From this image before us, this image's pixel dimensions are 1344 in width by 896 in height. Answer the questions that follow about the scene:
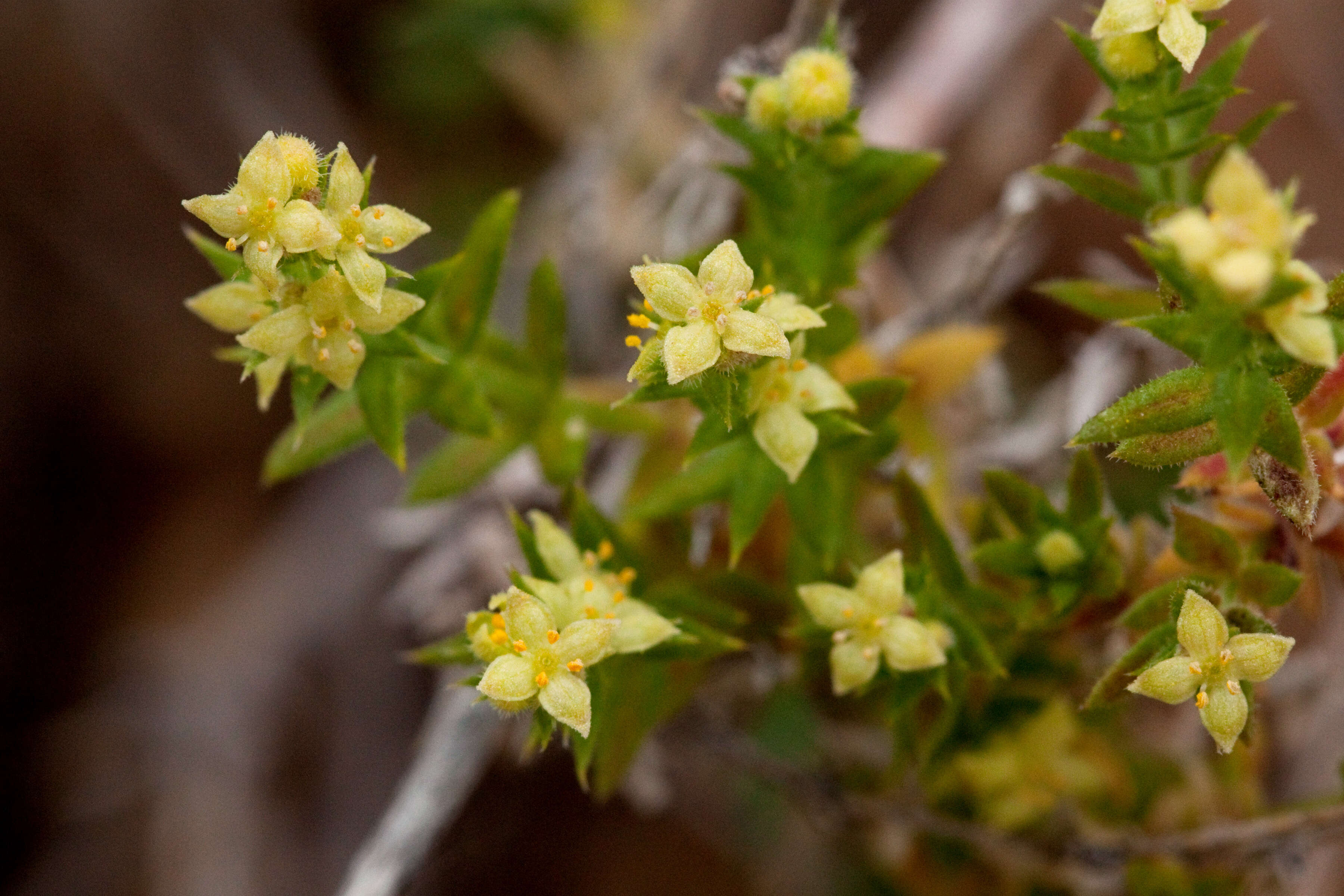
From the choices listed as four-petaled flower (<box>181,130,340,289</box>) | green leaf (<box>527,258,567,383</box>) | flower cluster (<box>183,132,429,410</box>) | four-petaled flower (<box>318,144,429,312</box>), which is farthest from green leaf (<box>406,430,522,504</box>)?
four-petaled flower (<box>181,130,340,289</box>)

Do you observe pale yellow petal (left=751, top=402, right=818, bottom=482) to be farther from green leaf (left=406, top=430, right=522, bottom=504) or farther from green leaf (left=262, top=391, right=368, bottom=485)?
green leaf (left=262, top=391, right=368, bottom=485)

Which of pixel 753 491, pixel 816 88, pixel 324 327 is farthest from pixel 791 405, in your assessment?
pixel 324 327

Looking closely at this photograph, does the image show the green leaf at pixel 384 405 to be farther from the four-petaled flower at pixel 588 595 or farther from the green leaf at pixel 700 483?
the green leaf at pixel 700 483

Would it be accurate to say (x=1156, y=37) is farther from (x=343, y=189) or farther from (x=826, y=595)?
(x=343, y=189)

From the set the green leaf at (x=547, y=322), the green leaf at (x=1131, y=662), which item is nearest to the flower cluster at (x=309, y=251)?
the green leaf at (x=547, y=322)

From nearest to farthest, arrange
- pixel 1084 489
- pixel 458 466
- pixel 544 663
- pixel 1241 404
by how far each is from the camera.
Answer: pixel 1241 404 < pixel 544 663 < pixel 1084 489 < pixel 458 466

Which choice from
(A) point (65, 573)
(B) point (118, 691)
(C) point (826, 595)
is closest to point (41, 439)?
(A) point (65, 573)

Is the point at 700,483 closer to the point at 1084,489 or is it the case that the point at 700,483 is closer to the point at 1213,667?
the point at 1084,489
